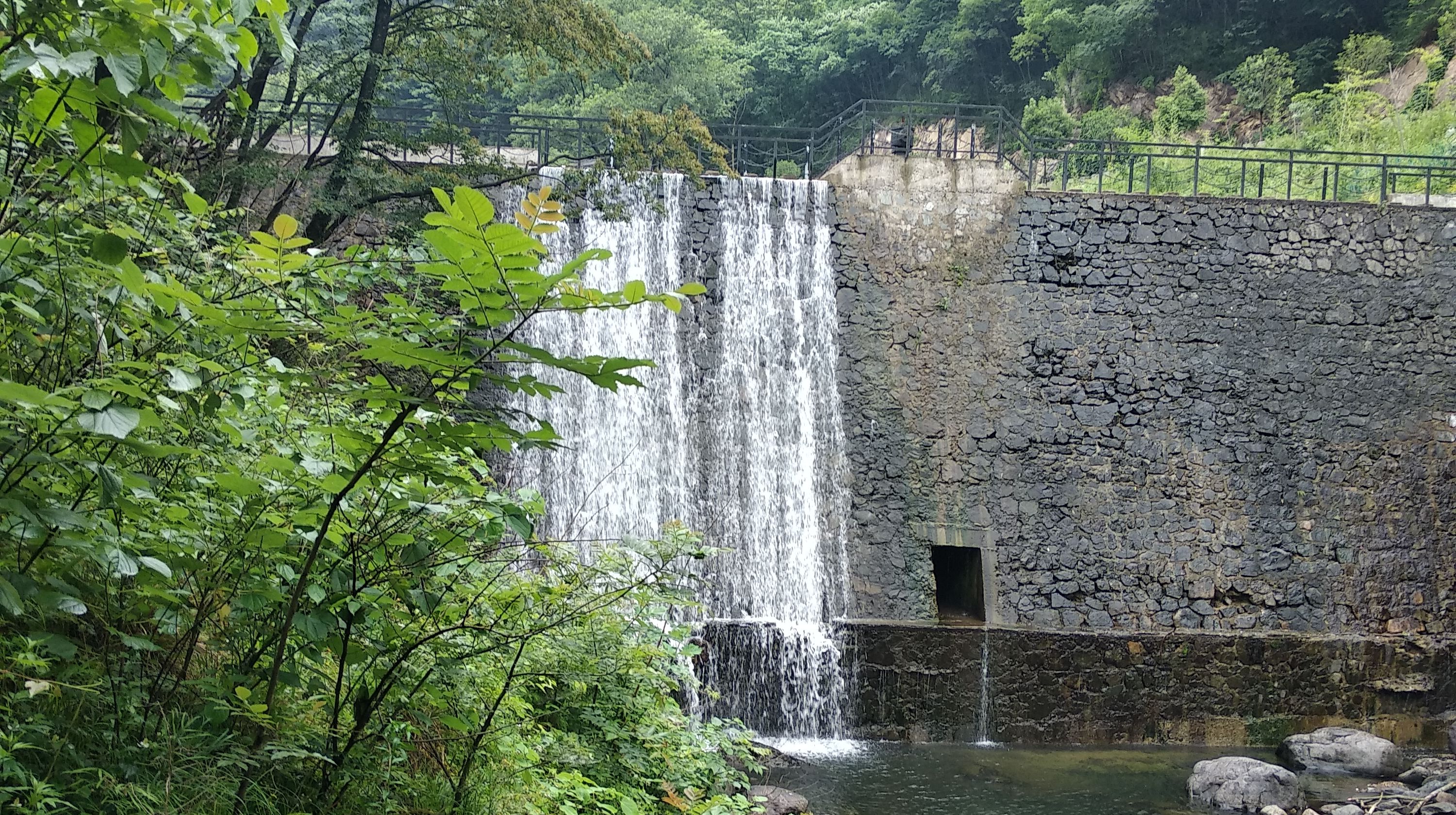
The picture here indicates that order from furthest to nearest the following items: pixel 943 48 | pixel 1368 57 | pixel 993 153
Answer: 1. pixel 943 48
2. pixel 1368 57
3. pixel 993 153

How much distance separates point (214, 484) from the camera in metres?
2.43

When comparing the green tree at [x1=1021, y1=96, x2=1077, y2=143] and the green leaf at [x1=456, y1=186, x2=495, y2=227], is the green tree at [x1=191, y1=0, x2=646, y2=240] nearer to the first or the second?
the green leaf at [x1=456, y1=186, x2=495, y2=227]

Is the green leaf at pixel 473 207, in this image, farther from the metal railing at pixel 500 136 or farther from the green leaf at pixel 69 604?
the metal railing at pixel 500 136

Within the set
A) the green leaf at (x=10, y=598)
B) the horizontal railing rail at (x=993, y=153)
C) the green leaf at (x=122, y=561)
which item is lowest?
the green leaf at (x=10, y=598)

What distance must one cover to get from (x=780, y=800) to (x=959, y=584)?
5.43 metres

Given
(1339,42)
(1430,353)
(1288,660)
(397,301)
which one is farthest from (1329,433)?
(1339,42)

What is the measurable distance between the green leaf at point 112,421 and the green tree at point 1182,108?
20.0 m

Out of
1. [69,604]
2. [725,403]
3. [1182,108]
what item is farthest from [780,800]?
[1182,108]

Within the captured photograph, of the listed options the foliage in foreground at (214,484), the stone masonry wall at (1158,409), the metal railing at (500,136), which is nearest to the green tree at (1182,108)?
the metal railing at (500,136)

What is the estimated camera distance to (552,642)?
3549mm

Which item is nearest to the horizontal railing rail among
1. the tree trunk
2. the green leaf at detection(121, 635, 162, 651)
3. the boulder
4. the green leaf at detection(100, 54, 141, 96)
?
the tree trunk

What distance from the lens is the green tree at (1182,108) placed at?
63.7ft

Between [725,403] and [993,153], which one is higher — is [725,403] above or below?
below

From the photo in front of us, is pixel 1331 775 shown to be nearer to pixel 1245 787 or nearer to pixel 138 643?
pixel 1245 787
